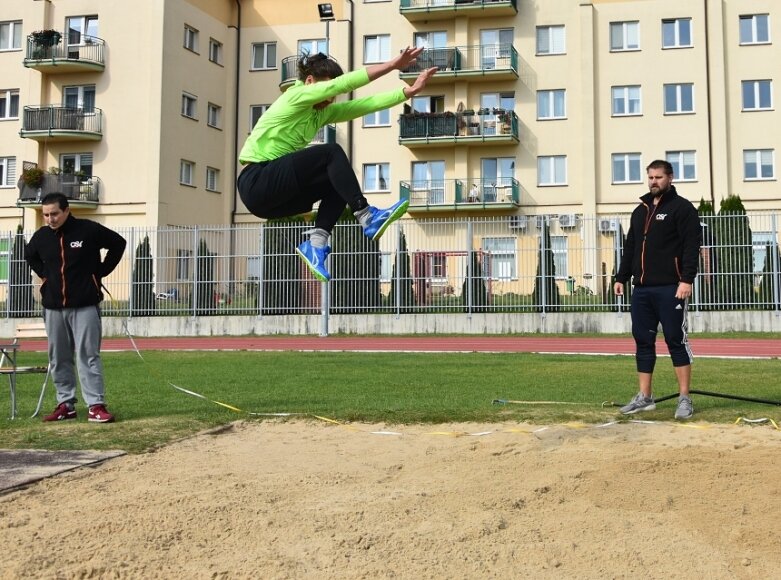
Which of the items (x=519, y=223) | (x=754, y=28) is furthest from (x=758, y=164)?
(x=519, y=223)

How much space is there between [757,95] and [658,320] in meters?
31.4

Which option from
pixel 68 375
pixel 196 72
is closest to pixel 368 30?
pixel 196 72

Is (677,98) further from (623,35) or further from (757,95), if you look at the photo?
(623,35)

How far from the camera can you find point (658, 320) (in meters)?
8.20

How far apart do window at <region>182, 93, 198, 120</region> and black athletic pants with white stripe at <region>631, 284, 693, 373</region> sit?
3266 centimetres

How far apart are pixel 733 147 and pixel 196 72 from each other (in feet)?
79.2

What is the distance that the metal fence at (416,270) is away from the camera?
822 inches

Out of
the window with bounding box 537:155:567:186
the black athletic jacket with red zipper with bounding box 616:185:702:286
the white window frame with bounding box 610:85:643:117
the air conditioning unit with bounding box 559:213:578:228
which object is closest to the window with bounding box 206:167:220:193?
the window with bounding box 537:155:567:186

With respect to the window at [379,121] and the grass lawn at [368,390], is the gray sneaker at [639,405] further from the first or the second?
the window at [379,121]

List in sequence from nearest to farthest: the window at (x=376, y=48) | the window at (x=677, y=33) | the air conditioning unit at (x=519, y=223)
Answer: the air conditioning unit at (x=519, y=223)
the window at (x=677, y=33)
the window at (x=376, y=48)

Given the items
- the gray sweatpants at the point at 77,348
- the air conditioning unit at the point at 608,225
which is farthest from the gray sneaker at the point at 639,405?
the air conditioning unit at the point at 608,225

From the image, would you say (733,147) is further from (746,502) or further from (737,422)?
(746,502)

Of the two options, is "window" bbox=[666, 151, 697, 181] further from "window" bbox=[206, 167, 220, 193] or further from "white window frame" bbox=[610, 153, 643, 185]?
"window" bbox=[206, 167, 220, 193]

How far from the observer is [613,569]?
3646mm
